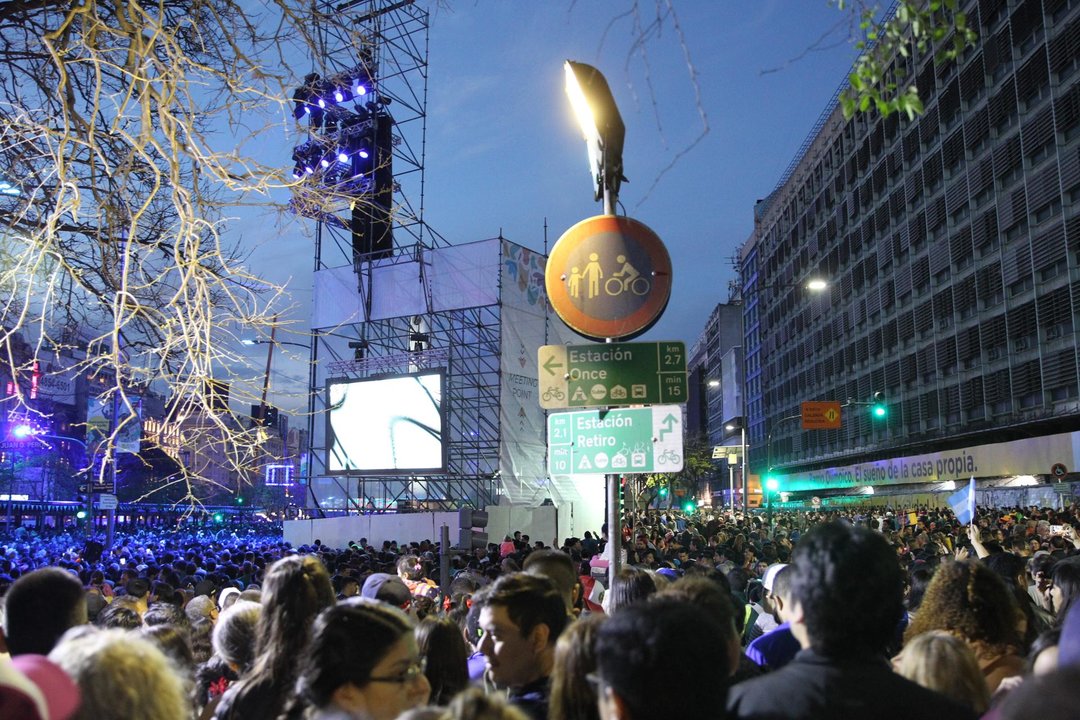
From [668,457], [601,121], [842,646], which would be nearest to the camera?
[842,646]

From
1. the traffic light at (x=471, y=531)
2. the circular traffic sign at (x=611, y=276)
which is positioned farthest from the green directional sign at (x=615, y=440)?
the traffic light at (x=471, y=531)

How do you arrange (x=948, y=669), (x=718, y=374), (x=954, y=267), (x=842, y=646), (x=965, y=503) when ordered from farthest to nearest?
1. (x=718, y=374)
2. (x=954, y=267)
3. (x=965, y=503)
4. (x=948, y=669)
5. (x=842, y=646)

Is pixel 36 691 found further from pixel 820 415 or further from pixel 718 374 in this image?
pixel 718 374

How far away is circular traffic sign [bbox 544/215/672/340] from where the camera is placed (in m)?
6.25

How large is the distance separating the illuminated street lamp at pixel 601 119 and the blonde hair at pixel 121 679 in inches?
188

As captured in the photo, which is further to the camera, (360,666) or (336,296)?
(336,296)

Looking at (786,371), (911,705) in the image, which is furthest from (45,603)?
(786,371)

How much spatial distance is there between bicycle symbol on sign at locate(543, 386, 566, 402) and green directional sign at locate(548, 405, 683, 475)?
0.61 ft

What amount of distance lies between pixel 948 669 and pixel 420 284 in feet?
101

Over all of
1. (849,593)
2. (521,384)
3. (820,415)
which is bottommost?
(849,593)

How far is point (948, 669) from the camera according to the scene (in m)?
3.32

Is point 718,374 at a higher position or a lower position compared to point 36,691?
higher

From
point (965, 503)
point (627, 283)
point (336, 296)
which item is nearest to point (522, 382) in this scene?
point (336, 296)

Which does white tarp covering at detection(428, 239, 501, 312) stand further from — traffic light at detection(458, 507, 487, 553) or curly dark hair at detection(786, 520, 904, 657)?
curly dark hair at detection(786, 520, 904, 657)
